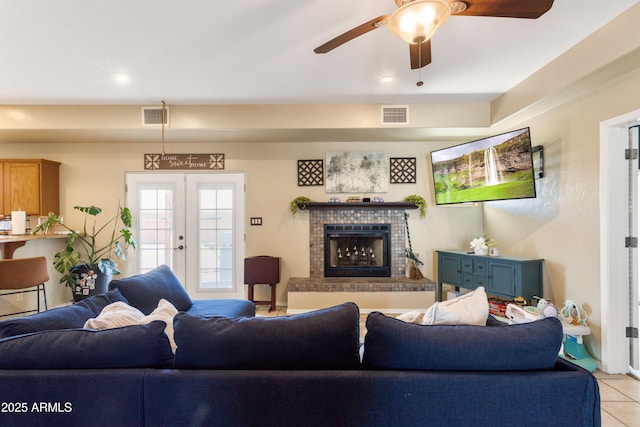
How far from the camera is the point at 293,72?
300cm

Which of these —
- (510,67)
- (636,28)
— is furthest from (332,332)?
(510,67)

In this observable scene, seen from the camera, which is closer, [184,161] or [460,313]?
[460,313]

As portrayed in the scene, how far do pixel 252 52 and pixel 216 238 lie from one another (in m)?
2.81

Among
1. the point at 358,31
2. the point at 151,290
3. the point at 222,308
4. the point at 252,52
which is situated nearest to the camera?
the point at 358,31

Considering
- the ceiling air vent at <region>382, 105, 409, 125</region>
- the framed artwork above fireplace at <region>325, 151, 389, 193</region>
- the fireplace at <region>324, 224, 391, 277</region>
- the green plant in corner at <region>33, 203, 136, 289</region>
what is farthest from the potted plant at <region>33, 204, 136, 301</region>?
the ceiling air vent at <region>382, 105, 409, 125</region>

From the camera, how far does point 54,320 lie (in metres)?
1.52

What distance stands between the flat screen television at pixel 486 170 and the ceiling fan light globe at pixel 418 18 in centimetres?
199

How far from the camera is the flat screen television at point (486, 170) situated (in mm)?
3123

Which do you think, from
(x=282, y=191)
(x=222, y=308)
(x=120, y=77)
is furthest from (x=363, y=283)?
(x=120, y=77)

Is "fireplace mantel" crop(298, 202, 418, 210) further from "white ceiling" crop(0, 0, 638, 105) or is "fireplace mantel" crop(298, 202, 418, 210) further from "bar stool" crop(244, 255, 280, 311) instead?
"white ceiling" crop(0, 0, 638, 105)

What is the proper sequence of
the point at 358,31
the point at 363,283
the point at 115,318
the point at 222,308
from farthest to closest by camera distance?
the point at 363,283, the point at 222,308, the point at 358,31, the point at 115,318

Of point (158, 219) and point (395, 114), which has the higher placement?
point (395, 114)

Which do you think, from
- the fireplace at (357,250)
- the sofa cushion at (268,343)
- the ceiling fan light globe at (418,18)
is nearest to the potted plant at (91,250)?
the fireplace at (357,250)

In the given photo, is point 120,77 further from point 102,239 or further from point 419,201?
point 419,201
